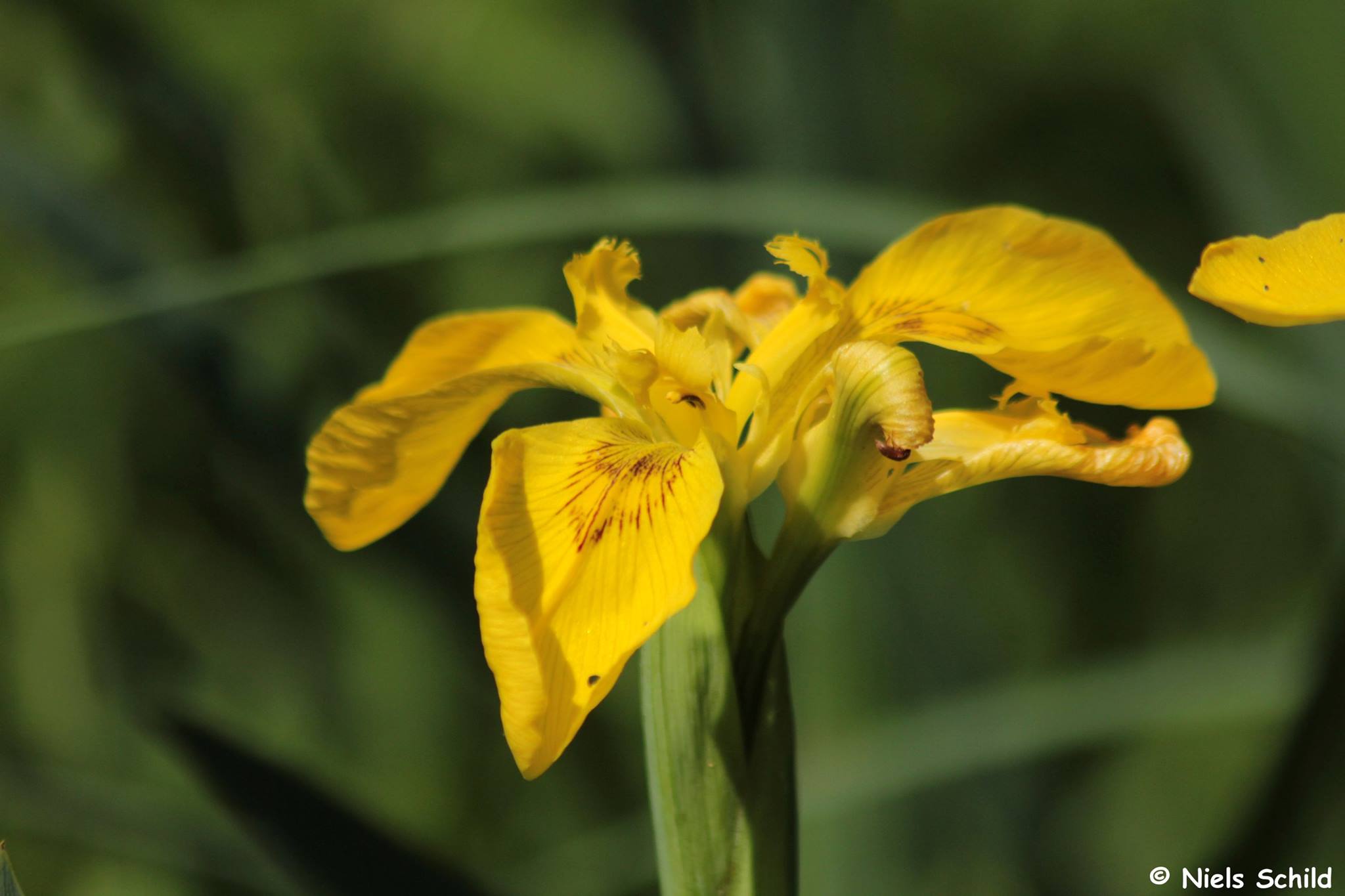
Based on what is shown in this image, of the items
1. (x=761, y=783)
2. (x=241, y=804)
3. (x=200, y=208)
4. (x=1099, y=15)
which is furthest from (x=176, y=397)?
(x=1099, y=15)

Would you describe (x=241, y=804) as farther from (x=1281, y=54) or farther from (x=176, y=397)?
(x=1281, y=54)

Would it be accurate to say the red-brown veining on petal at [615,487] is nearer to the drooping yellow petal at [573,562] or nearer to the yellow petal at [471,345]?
the drooping yellow petal at [573,562]

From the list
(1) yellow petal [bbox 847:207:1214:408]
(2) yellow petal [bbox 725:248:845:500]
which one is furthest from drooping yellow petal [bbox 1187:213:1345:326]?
(2) yellow petal [bbox 725:248:845:500]

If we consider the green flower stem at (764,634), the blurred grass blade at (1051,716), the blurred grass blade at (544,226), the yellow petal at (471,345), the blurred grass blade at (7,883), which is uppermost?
the blurred grass blade at (544,226)

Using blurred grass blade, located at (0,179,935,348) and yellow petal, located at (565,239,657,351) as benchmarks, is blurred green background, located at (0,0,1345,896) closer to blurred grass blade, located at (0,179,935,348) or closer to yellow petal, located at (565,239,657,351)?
blurred grass blade, located at (0,179,935,348)

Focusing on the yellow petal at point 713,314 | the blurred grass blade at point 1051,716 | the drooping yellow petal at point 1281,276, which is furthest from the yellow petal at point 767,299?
the blurred grass blade at point 1051,716
